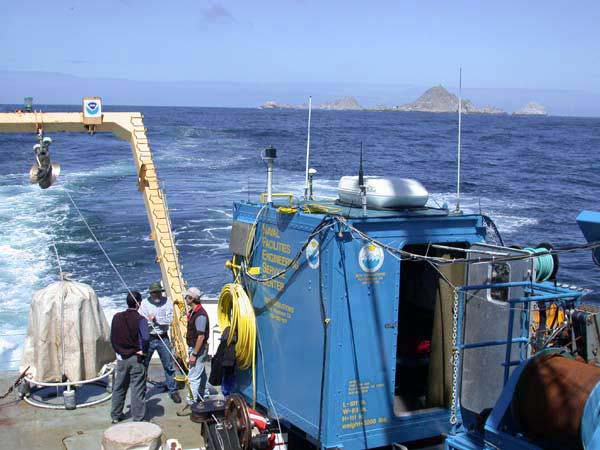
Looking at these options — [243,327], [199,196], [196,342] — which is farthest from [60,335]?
[199,196]

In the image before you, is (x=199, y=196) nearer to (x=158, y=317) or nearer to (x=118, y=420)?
(x=158, y=317)

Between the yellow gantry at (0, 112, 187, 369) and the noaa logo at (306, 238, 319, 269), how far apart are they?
3100 mm

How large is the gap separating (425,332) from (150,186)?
4083mm

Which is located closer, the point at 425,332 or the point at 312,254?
the point at 312,254

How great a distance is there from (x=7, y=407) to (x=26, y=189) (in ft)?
81.0

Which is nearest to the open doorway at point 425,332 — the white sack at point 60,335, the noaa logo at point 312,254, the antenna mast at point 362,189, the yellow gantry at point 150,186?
the antenna mast at point 362,189

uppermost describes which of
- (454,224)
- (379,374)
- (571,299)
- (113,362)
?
(454,224)

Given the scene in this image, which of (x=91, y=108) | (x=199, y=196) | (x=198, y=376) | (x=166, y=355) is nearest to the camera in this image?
(x=198, y=376)

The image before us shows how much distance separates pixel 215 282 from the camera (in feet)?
64.1

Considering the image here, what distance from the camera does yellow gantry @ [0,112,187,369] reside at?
8.95m

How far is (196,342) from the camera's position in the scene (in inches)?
308

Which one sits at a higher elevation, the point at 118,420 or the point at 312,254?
the point at 312,254

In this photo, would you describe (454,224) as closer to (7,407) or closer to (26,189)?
(7,407)

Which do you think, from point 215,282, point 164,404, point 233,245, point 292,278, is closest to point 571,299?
point 292,278
